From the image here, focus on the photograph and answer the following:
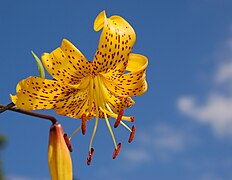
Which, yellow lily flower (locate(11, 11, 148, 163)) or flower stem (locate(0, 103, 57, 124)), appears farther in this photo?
yellow lily flower (locate(11, 11, 148, 163))

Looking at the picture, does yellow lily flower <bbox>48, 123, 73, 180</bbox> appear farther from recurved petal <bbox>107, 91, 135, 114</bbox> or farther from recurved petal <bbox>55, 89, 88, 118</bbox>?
recurved petal <bbox>107, 91, 135, 114</bbox>

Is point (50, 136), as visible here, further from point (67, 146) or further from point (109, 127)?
point (109, 127)

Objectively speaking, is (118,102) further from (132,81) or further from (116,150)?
(116,150)

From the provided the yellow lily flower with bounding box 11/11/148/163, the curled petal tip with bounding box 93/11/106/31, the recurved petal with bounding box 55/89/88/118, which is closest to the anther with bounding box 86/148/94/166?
the yellow lily flower with bounding box 11/11/148/163

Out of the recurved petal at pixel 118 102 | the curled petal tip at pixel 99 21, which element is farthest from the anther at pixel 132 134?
the curled petal tip at pixel 99 21

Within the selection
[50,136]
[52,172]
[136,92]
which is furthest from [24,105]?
[136,92]

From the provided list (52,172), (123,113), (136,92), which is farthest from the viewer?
(136,92)
